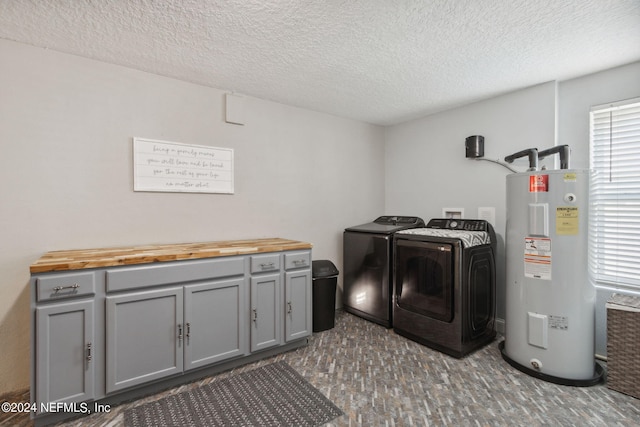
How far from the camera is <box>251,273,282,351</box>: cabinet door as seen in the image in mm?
2379

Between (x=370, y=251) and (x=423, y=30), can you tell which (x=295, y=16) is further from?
(x=370, y=251)

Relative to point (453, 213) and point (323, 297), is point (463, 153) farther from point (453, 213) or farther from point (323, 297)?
point (323, 297)

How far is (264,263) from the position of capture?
96.0 inches

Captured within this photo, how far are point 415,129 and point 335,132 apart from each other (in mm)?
1040

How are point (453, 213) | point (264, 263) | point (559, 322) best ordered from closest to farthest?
1. point (559, 322)
2. point (264, 263)
3. point (453, 213)

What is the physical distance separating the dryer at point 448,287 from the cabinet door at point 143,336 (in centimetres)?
200

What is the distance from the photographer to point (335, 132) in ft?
11.9

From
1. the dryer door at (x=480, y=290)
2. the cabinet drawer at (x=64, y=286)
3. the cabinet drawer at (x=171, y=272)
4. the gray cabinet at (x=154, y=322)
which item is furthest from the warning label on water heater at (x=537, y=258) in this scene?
the cabinet drawer at (x=64, y=286)

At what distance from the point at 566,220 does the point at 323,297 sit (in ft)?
6.92

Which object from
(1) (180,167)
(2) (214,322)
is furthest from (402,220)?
(1) (180,167)

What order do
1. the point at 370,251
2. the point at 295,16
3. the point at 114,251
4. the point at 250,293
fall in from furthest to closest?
the point at 370,251, the point at 250,293, the point at 114,251, the point at 295,16

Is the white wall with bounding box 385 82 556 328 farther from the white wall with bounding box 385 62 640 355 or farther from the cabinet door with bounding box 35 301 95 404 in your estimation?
the cabinet door with bounding box 35 301 95 404

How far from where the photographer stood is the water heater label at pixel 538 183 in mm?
2164

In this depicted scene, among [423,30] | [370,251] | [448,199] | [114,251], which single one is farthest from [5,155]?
[448,199]
